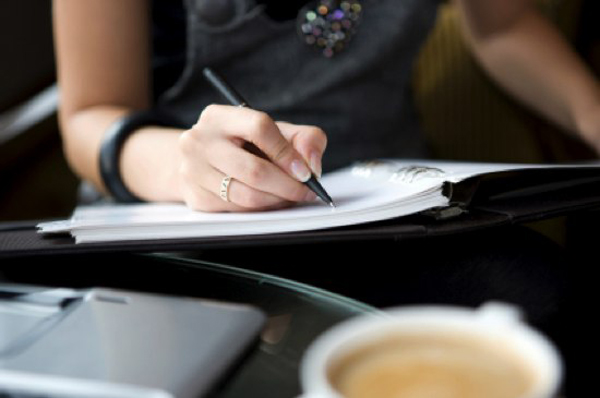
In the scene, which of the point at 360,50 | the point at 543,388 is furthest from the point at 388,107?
the point at 543,388

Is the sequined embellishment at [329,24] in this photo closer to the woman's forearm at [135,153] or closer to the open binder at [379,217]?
the woman's forearm at [135,153]

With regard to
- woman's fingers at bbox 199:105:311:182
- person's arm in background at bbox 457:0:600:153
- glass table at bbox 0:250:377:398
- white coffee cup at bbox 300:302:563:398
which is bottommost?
person's arm in background at bbox 457:0:600:153

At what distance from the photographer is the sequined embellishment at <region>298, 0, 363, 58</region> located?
97 cm

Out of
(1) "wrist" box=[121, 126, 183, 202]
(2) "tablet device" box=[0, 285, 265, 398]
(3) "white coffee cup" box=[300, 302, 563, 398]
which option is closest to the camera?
(3) "white coffee cup" box=[300, 302, 563, 398]

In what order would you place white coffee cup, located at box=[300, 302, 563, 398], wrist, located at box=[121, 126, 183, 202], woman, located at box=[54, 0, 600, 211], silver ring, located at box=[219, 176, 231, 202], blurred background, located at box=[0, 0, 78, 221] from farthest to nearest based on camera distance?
1. blurred background, located at box=[0, 0, 78, 221]
2. woman, located at box=[54, 0, 600, 211]
3. wrist, located at box=[121, 126, 183, 202]
4. silver ring, located at box=[219, 176, 231, 202]
5. white coffee cup, located at box=[300, 302, 563, 398]

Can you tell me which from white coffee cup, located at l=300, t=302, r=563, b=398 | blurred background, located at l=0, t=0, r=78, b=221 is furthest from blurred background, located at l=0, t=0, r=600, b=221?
white coffee cup, located at l=300, t=302, r=563, b=398

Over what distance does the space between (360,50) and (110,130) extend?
33cm

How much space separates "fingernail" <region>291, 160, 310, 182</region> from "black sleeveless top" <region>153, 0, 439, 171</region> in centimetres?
37

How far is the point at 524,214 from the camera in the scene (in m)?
0.56

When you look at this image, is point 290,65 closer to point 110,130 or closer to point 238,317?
point 110,130

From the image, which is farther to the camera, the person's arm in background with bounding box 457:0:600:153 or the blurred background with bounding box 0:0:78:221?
the blurred background with bounding box 0:0:78:221

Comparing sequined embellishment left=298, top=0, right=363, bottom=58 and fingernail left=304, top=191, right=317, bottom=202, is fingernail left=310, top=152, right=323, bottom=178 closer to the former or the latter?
fingernail left=304, top=191, right=317, bottom=202

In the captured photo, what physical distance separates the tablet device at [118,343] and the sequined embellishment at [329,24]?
0.52m

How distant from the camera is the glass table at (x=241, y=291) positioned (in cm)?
46
